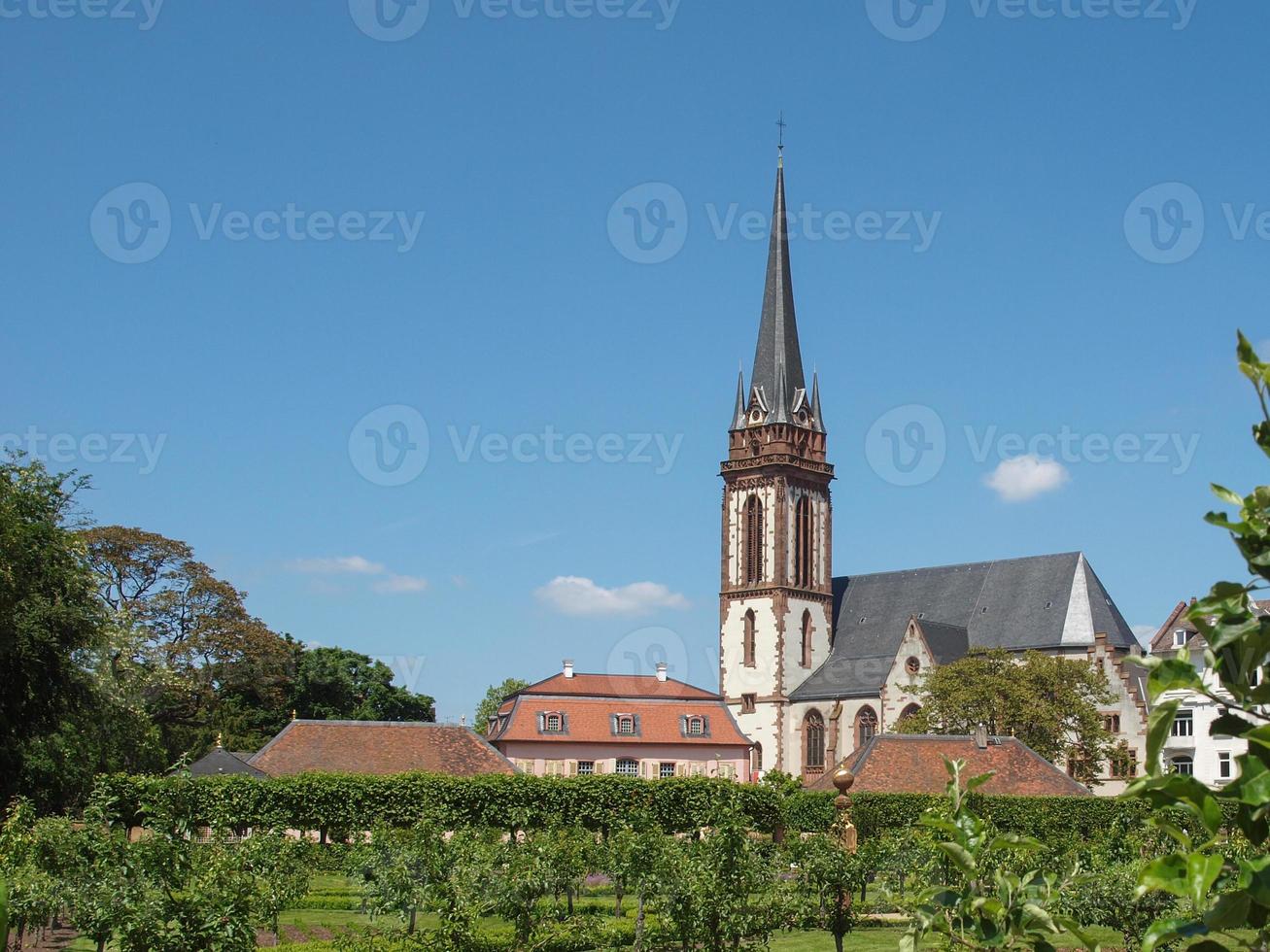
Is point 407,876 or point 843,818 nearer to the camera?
point 407,876

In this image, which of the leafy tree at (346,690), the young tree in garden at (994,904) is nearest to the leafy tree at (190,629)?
the leafy tree at (346,690)

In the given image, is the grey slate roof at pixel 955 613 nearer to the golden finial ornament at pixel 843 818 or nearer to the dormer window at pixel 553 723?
the dormer window at pixel 553 723

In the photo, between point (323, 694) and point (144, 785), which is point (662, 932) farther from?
point (323, 694)

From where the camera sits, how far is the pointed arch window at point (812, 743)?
283ft

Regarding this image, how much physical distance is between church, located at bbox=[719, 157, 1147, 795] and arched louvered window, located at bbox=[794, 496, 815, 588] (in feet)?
0.29

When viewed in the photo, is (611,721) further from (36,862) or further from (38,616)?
(36,862)

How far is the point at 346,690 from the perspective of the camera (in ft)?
289

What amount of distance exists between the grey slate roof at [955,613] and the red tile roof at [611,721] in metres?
12.8

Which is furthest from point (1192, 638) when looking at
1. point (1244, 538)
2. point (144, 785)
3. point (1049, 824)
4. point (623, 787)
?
point (1244, 538)

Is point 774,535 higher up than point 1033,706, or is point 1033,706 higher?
point 774,535

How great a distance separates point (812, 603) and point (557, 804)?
4476 cm

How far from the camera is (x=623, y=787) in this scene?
165 ft

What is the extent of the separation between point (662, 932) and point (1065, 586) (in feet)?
A: 210

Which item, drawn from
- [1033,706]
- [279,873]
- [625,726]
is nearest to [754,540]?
[625,726]
